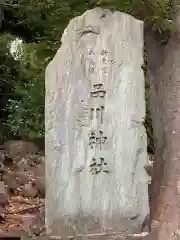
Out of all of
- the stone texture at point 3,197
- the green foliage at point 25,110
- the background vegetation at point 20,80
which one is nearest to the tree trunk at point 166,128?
the background vegetation at point 20,80

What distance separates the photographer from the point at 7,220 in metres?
7.36

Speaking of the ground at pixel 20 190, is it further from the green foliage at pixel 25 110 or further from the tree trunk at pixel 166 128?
the tree trunk at pixel 166 128

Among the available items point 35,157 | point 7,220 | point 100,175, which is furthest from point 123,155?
point 35,157

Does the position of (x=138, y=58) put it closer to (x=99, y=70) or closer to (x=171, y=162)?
(x=99, y=70)

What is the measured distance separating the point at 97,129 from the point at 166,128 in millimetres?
649

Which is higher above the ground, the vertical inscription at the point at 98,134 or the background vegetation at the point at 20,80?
the background vegetation at the point at 20,80

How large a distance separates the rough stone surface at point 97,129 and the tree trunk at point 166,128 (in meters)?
0.22

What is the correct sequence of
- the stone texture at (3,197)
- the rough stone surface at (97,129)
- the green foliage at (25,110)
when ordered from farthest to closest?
the green foliage at (25,110)
the stone texture at (3,197)
the rough stone surface at (97,129)

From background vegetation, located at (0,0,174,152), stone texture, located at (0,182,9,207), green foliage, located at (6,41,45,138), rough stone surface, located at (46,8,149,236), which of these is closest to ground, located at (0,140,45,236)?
stone texture, located at (0,182,9,207)

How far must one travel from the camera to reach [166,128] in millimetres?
4367

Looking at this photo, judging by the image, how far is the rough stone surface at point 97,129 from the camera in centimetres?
404

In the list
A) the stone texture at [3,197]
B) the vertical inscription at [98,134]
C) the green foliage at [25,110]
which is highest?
the green foliage at [25,110]

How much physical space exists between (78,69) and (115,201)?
3.56 feet

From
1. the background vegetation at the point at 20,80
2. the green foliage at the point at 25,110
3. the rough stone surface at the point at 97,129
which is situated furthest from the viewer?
the green foliage at the point at 25,110
